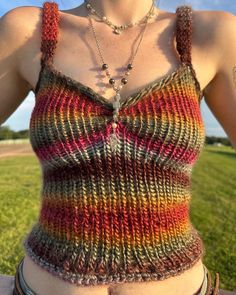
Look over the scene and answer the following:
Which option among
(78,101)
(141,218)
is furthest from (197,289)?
(78,101)

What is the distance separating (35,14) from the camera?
1628 mm

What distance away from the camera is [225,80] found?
1.60 m

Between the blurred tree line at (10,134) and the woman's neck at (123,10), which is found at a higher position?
the woman's neck at (123,10)

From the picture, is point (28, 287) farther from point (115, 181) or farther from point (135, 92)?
point (135, 92)

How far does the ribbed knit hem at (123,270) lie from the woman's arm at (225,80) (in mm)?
457

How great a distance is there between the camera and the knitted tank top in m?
1.34

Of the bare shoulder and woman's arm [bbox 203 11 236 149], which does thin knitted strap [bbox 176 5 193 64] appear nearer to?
woman's arm [bbox 203 11 236 149]

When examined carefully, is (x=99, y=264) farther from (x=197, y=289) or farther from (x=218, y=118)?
(x=218, y=118)

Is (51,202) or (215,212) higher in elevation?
(51,202)

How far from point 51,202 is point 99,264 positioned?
242 mm

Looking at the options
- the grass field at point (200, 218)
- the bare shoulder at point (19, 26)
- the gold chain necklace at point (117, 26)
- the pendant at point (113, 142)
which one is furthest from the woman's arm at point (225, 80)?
the grass field at point (200, 218)

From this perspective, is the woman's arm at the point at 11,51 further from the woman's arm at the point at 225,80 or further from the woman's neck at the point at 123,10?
the woman's arm at the point at 225,80

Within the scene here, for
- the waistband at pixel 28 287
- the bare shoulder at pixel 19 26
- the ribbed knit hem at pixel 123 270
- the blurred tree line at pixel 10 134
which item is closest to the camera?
the ribbed knit hem at pixel 123 270

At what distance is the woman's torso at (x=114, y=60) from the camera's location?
4.67 ft
